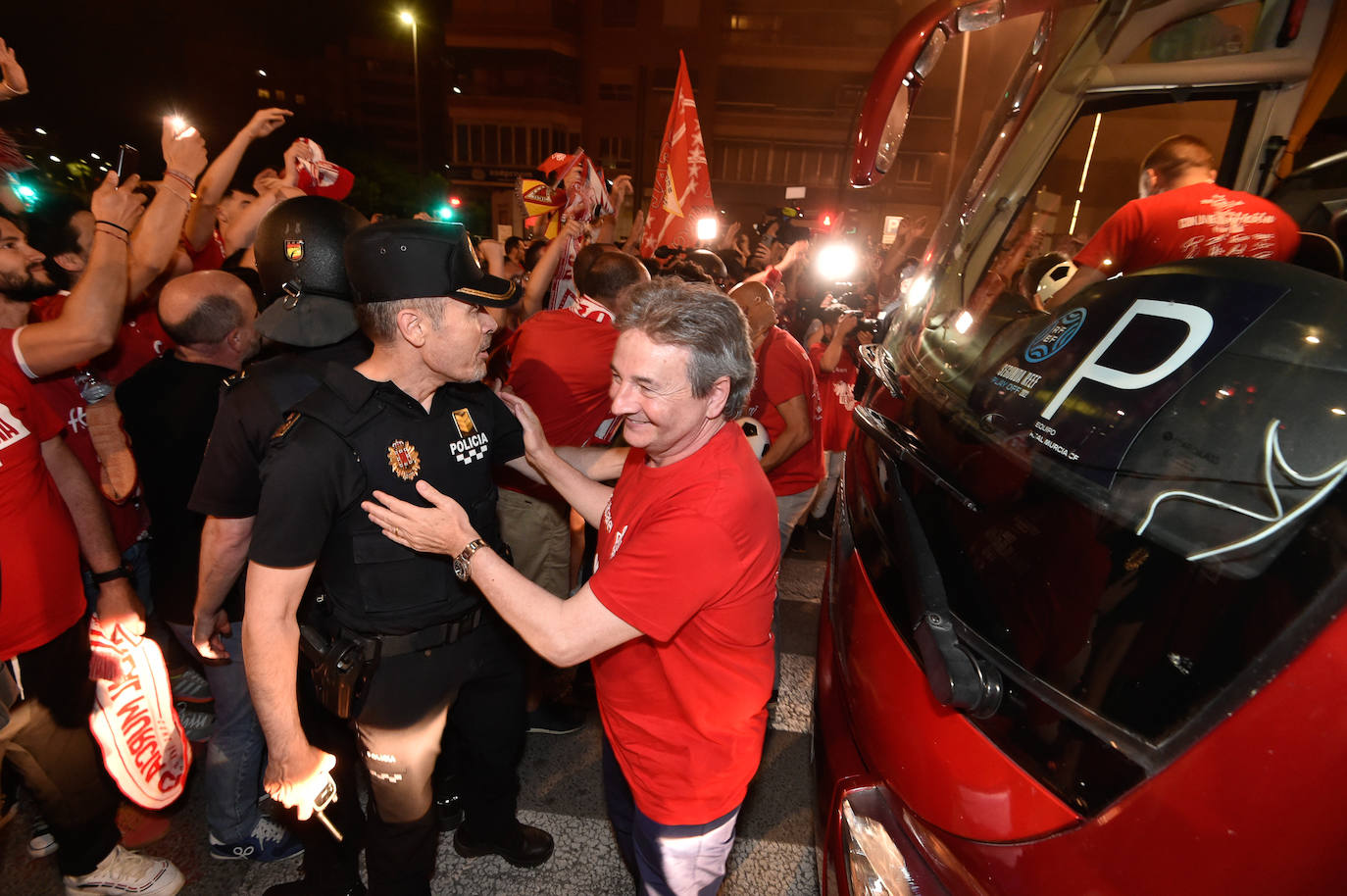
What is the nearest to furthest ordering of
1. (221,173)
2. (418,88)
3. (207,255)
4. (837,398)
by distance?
(221,173), (207,255), (837,398), (418,88)

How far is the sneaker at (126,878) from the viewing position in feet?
7.51

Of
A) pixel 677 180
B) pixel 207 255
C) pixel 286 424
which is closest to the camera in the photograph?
pixel 286 424

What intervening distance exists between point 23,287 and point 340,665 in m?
1.89

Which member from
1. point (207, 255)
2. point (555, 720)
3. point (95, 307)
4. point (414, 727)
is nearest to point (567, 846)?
point (555, 720)

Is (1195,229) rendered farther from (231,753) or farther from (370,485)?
(231,753)

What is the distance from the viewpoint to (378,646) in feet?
6.51

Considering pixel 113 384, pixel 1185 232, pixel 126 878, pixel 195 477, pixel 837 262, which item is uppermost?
pixel 1185 232

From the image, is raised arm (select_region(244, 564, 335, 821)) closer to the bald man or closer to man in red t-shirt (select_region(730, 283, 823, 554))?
the bald man

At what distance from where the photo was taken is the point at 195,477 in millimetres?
2424

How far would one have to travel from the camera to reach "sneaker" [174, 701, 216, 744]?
3195 millimetres

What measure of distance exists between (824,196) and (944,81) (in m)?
7.70

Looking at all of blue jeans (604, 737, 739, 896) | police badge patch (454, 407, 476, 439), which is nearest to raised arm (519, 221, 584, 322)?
police badge patch (454, 407, 476, 439)

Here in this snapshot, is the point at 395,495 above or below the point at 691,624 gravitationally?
above

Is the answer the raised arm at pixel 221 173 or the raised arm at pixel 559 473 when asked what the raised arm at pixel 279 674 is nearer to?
the raised arm at pixel 559 473
